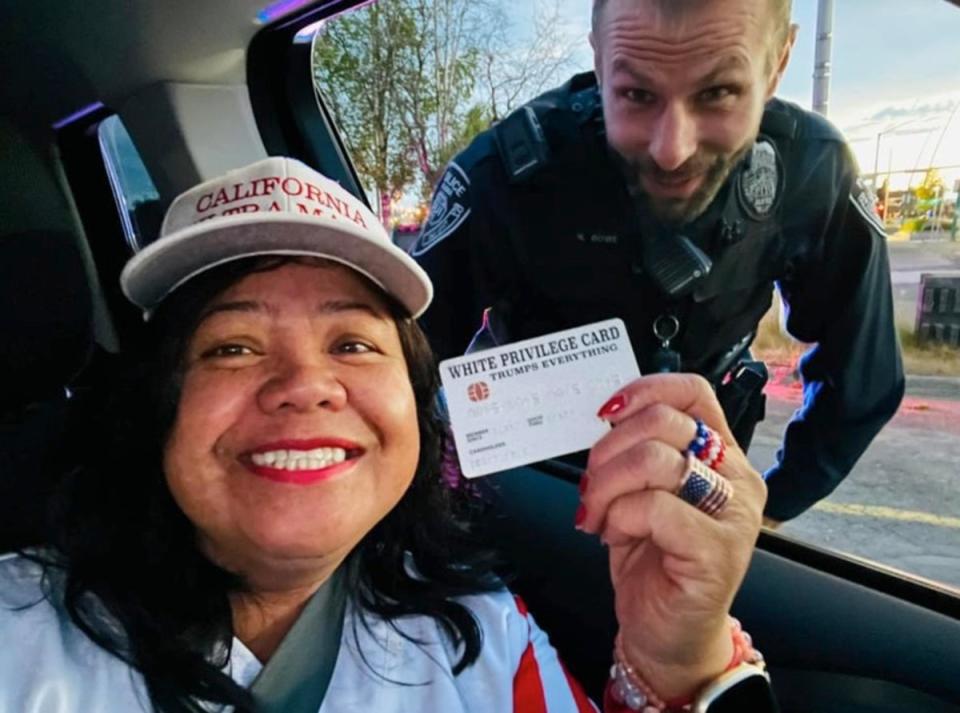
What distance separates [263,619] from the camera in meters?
1.12

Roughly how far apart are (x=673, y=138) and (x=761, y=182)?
20 cm

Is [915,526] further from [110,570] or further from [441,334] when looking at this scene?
[110,570]

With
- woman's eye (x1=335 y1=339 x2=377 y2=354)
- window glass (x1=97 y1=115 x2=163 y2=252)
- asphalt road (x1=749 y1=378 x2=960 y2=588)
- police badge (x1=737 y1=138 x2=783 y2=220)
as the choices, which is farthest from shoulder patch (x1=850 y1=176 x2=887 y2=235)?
window glass (x1=97 y1=115 x2=163 y2=252)

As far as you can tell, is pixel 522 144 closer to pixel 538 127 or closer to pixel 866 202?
pixel 538 127

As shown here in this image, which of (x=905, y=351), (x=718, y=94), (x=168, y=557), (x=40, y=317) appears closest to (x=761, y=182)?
(x=718, y=94)

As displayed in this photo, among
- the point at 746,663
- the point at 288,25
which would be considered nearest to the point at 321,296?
the point at 746,663

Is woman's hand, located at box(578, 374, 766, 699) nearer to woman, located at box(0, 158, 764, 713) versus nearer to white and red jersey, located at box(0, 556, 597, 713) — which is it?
woman, located at box(0, 158, 764, 713)

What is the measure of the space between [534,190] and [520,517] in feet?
1.94

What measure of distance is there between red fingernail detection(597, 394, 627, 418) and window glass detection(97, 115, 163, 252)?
2.07 meters

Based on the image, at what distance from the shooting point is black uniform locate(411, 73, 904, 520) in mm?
1354

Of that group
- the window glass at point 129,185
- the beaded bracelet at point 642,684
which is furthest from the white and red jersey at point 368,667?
the window glass at point 129,185

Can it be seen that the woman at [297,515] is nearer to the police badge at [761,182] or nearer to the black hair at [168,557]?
the black hair at [168,557]

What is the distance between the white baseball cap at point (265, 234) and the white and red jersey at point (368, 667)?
40 centimetres

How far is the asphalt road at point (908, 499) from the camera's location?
129 cm
